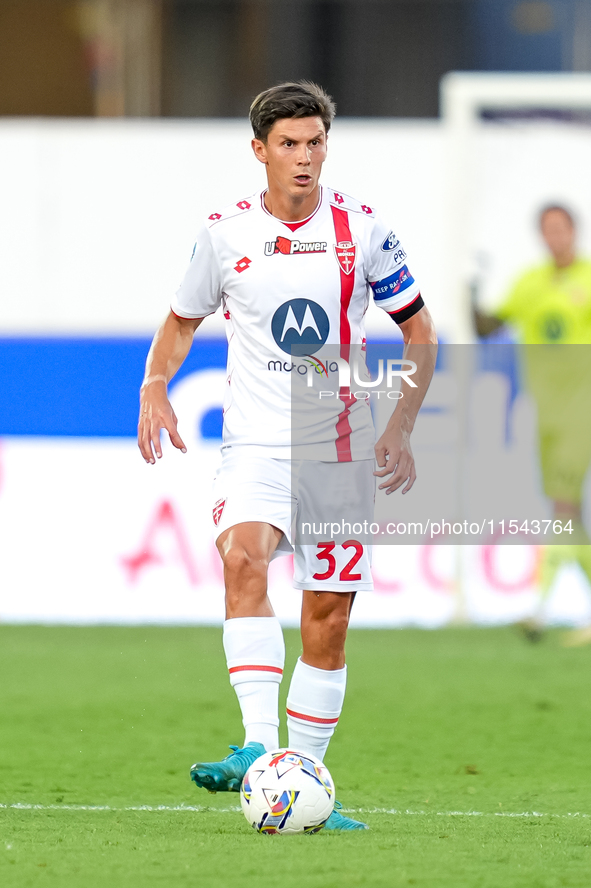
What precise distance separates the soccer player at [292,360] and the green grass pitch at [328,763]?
0.49 metres

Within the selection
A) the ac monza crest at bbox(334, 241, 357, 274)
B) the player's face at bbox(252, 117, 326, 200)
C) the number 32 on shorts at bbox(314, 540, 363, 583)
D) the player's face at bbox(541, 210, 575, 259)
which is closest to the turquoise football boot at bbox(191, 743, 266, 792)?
the number 32 on shorts at bbox(314, 540, 363, 583)

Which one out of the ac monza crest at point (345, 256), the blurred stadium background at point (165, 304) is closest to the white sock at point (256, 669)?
the ac monza crest at point (345, 256)

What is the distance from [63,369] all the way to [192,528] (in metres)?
1.27

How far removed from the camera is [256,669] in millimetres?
4188

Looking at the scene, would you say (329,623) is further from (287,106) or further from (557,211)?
(557,211)

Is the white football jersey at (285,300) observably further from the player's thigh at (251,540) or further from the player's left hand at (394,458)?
the player's thigh at (251,540)

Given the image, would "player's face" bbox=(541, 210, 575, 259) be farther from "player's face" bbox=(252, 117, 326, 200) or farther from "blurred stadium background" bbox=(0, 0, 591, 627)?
"player's face" bbox=(252, 117, 326, 200)

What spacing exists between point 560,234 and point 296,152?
5.54 metres

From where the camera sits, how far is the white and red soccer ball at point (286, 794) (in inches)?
155

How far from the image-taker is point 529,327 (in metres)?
9.57

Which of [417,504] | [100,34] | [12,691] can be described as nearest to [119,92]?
[100,34]

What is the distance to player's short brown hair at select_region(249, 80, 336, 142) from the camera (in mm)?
4340

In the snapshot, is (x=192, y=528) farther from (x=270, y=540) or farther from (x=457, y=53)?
(x=457, y=53)

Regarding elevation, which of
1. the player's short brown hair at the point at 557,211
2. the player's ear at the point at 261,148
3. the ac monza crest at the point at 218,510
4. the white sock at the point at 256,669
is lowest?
the white sock at the point at 256,669
